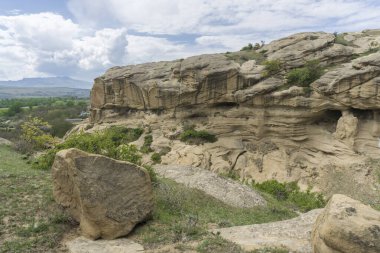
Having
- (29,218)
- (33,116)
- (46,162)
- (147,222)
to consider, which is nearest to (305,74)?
(46,162)

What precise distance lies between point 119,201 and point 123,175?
76 centimetres

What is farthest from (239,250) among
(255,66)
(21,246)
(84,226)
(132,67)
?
(132,67)

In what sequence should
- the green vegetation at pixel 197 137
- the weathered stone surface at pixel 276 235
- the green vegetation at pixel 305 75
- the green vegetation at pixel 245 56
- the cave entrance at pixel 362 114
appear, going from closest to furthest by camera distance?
the weathered stone surface at pixel 276 235
the cave entrance at pixel 362 114
the green vegetation at pixel 305 75
the green vegetation at pixel 197 137
the green vegetation at pixel 245 56

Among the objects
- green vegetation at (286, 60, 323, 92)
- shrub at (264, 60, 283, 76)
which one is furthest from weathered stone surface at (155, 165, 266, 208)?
shrub at (264, 60, 283, 76)

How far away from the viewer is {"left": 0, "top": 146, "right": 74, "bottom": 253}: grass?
959cm

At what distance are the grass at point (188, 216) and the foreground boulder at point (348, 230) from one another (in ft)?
11.2

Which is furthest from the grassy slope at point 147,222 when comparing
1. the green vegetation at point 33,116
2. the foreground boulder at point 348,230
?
the green vegetation at point 33,116

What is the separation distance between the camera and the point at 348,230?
6.99m

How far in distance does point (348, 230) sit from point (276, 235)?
349cm

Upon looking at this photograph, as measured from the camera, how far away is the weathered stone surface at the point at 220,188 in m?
17.4

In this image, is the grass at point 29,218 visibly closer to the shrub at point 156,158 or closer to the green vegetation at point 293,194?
the green vegetation at point 293,194

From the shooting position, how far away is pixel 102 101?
152 ft

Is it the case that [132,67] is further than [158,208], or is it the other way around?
[132,67]

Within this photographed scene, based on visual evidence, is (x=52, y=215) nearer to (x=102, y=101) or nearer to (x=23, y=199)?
(x=23, y=199)
